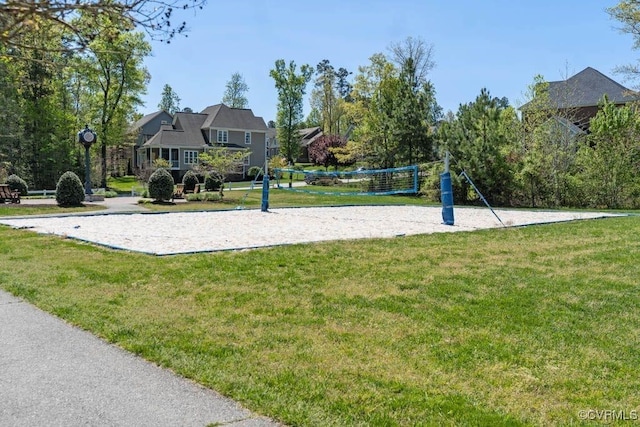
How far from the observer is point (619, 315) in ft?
15.0

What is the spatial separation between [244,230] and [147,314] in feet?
21.7

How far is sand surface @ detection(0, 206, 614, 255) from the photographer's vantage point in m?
9.10

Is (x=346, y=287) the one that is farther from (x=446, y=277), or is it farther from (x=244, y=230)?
(x=244, y=230)

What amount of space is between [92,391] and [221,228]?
8.72 m

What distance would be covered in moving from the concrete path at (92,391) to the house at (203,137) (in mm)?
41334

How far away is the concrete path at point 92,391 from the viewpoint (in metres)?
2.73

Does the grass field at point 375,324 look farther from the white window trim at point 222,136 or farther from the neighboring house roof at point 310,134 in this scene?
the neighboring house roof at point 310,134

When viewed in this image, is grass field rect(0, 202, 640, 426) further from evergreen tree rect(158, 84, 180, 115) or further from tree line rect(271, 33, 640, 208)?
evergreen tree rect(158, 84, 180, 115)

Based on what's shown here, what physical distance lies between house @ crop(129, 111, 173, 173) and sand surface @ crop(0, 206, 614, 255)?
41435 mm

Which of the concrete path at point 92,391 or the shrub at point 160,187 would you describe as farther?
the shrub at point 160,187

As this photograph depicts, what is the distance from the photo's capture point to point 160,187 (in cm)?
2181

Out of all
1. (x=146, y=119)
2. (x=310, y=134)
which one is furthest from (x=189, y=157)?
(x=310, y=134)

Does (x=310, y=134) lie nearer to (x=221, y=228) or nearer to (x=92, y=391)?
(x=221, y=228)

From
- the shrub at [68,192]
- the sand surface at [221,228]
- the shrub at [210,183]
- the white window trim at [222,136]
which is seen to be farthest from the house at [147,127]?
the sand surface at [221,228]
